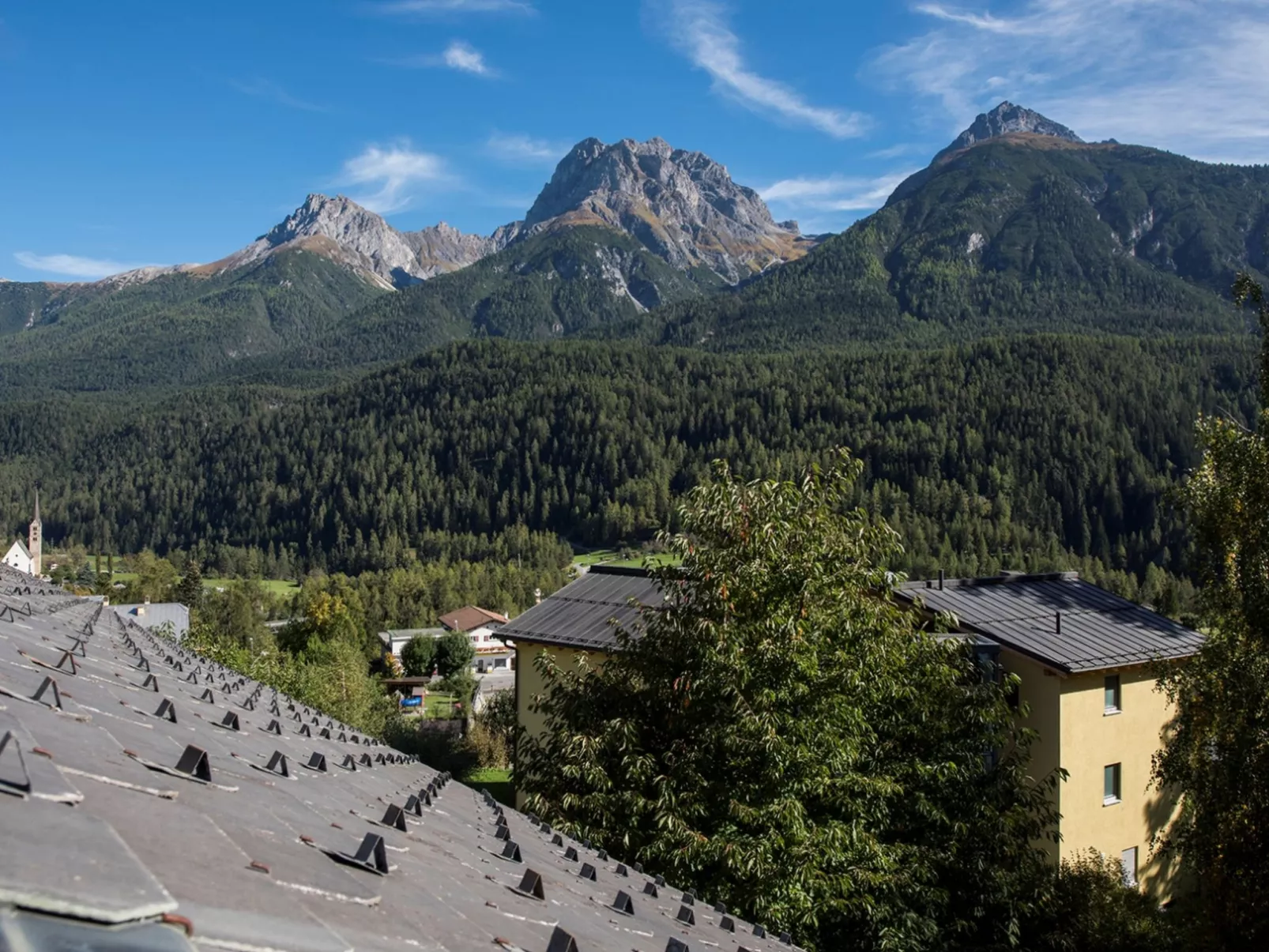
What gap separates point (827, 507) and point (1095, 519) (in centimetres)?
14740

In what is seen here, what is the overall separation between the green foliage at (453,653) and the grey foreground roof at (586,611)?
5046 centimetres

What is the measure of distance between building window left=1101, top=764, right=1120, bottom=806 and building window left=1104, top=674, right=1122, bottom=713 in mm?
1135

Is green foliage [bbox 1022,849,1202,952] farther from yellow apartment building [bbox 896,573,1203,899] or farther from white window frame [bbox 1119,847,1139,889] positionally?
white window frame [bbox 1119,847,1139,889]

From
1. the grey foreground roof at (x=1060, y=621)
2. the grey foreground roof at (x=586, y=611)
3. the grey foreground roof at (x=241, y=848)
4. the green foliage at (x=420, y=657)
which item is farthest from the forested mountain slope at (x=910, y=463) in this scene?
the grey foreground roof at (x=241, y=848)

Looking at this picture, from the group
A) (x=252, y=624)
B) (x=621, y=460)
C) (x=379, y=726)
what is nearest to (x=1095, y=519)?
(x=621, y=460)

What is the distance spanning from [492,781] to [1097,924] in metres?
22.9

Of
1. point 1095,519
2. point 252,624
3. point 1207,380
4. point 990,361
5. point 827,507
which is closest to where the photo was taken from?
point 827,507

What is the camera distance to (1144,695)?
1973 centimetres

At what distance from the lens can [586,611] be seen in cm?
2505

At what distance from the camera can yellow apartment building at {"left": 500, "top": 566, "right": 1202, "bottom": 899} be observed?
18375 mm

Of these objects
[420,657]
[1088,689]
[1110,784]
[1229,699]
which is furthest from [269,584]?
[1229,699]

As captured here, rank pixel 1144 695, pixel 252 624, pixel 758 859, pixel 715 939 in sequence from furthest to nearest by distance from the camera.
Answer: pixel 252 624
pixel 1144 695
pixel 758 859
pixel 715 939

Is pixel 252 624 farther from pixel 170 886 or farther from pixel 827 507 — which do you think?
pixel 170 886

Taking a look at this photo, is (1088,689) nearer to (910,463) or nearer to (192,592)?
(192,592)
